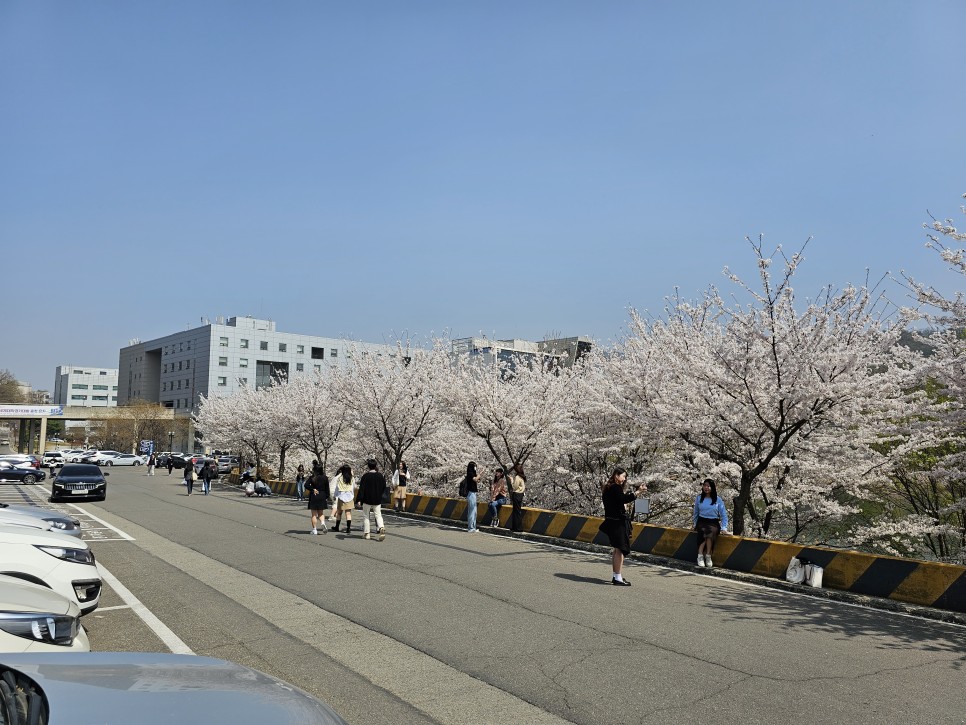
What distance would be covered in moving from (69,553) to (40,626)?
2.77 metres

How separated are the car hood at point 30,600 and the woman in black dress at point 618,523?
7.68 meters

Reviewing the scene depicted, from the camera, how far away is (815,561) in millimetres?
11492

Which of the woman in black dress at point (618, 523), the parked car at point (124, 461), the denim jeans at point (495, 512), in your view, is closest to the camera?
the woman in black dress at point (618, 523)

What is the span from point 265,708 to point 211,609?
7265 mm

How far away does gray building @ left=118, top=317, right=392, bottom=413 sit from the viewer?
10875 cm

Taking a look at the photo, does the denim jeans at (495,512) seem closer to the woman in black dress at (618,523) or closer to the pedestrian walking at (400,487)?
the pedestrian walking at (400,487)

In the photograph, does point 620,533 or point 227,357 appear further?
point 227,357

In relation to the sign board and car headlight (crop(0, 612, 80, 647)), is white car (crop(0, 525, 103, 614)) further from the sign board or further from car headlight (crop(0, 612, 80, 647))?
the sign board

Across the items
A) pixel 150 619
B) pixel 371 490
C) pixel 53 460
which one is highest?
pixel 371 490

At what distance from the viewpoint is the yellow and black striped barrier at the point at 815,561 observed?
9.73 m

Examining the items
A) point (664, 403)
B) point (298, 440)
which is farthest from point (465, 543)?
point (298, 440)

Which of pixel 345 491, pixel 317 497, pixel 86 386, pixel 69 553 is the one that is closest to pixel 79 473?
pixel 317 497

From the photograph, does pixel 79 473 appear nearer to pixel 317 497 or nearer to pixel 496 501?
pixel 317 497

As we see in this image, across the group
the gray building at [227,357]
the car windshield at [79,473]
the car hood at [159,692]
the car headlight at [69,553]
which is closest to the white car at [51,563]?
the car headlight at [69,553]
